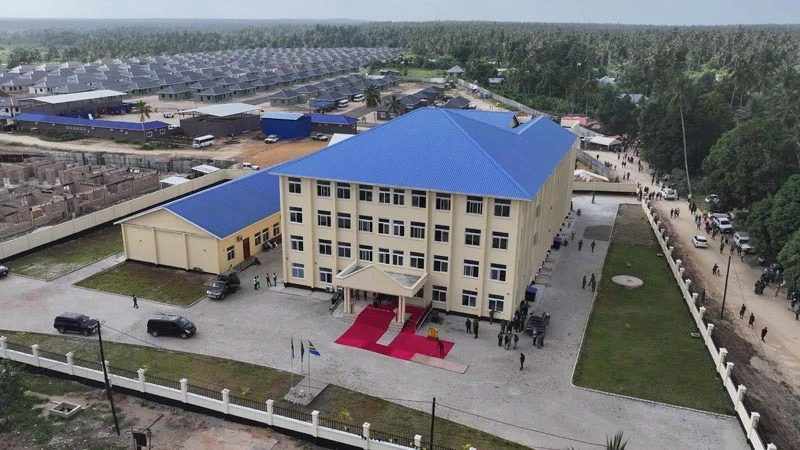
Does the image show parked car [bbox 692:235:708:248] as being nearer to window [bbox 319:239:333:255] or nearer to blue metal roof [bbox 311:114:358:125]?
window [bbox 319:239:333:255]

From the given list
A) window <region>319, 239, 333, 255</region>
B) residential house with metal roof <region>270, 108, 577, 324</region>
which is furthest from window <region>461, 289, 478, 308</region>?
window <region>319, 239, 333, 255</region>

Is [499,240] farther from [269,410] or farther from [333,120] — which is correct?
[333,120]

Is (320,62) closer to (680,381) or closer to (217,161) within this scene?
(217,161)

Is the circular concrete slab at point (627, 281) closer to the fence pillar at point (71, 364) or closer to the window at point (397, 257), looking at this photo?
the window at point (397, 257)

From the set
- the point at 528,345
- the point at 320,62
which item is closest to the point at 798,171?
the point at 528,345

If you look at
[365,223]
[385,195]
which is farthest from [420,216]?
[365,223]

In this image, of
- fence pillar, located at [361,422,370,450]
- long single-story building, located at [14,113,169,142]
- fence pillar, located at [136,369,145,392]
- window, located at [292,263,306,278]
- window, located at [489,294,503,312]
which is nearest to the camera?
fence pillar, located at [361,422,370,450]
